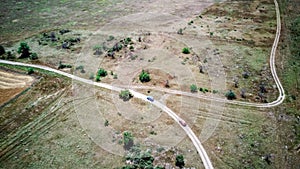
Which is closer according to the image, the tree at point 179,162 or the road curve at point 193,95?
the tree at point 179,162

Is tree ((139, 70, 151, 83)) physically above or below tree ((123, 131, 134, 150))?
above

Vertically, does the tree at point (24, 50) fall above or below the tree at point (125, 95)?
above

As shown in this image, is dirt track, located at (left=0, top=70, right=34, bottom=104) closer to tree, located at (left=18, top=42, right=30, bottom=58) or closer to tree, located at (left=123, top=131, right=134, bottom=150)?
tree, located at (left=18, top=42, right=30, bottom=58)

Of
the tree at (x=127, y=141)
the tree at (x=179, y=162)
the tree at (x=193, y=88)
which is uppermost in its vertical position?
the tree at (x=193, y=88)

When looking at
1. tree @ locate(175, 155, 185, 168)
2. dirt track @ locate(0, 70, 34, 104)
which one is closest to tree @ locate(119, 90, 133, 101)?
tree @ locate(175, 155, 185, 168)

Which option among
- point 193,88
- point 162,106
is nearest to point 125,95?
point 162,106

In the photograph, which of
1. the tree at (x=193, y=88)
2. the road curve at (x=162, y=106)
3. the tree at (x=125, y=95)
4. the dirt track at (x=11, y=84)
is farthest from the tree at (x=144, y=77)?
the dirt track at (x=11, y=84)

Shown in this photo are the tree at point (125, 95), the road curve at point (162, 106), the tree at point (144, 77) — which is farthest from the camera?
the tree at point (144, 77)

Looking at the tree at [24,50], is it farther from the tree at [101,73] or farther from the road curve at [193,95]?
the tree at [101,73]

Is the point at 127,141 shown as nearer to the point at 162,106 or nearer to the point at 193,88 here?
the point at 162,106
